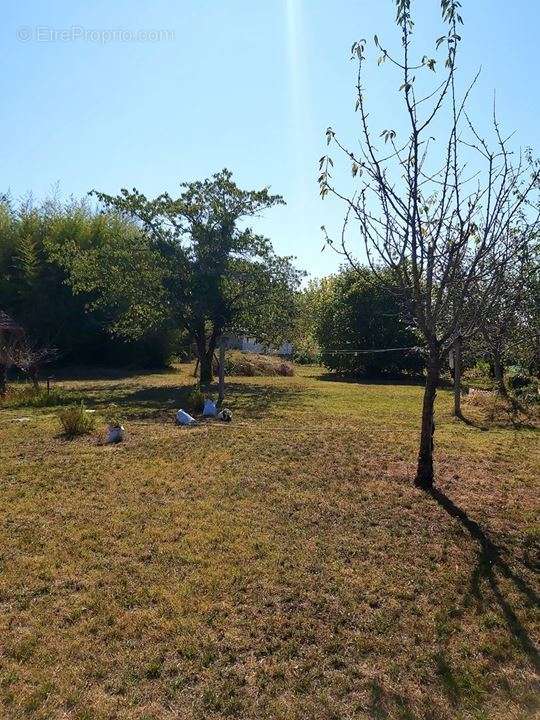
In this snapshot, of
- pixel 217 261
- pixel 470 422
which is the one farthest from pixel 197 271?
pixel 470 422

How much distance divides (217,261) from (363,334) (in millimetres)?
7877

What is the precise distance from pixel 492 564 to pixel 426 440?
5.80ft

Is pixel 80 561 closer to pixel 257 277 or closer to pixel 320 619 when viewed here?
pixel 320 619

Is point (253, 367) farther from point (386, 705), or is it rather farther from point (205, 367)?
point (386, 705)

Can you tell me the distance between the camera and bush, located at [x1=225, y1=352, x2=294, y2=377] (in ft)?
69.1

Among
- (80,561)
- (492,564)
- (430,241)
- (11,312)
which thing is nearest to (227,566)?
(80,561)

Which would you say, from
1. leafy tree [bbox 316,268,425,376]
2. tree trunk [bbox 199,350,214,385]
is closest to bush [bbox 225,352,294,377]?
leafy tree [bbox 316,268,425,376]

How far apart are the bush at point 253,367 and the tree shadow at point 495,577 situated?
54.3 feet

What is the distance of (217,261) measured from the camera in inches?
603

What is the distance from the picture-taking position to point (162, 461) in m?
6.14

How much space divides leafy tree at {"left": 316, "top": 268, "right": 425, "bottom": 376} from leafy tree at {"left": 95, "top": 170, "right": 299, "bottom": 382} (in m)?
5.06

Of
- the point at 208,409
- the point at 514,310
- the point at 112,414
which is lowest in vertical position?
the point at 112,414

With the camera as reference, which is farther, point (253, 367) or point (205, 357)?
point (253, 367)

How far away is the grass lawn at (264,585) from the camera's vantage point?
7.81 feet
